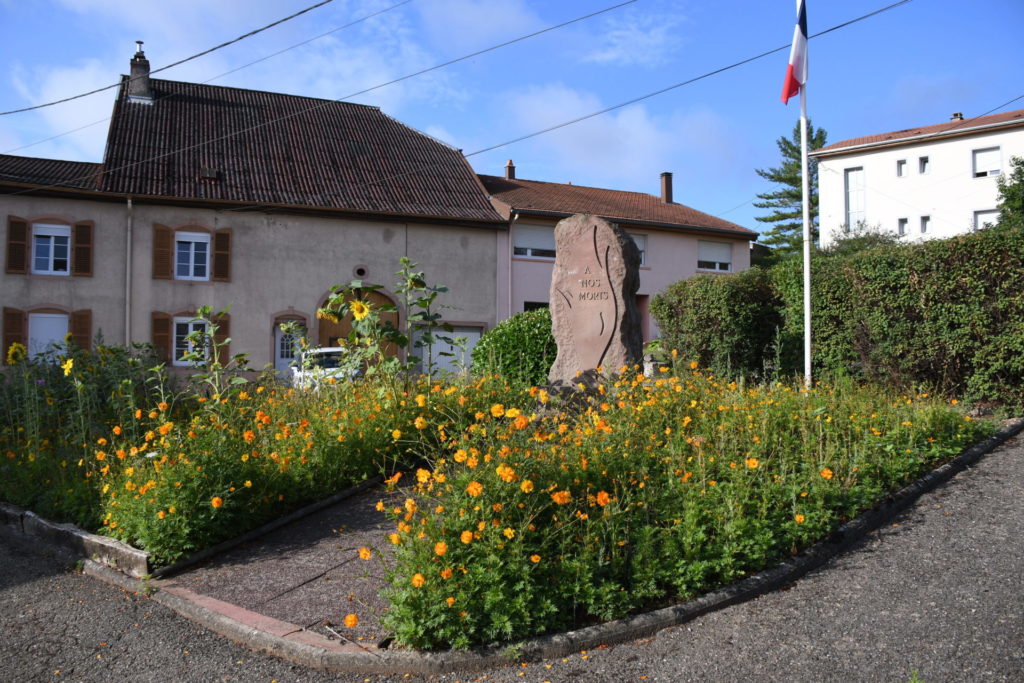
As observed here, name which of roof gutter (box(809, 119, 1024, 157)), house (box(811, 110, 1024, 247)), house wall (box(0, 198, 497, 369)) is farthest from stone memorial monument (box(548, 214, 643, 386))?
roof gutter (box(809, 119, 1024, 157))

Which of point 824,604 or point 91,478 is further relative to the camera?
point 91,478

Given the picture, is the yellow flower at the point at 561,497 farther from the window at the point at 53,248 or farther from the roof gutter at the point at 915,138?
the roof gutter at the point at 915,138

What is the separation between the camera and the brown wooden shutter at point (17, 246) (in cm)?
1956

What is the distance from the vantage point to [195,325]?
21969 mm

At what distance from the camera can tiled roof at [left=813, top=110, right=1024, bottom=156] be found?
29281 mm

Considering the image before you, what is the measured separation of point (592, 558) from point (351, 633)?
125 centimetres

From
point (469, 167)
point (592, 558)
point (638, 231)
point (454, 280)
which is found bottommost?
point (592, 558)

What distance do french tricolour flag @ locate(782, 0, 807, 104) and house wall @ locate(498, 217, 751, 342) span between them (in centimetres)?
1236

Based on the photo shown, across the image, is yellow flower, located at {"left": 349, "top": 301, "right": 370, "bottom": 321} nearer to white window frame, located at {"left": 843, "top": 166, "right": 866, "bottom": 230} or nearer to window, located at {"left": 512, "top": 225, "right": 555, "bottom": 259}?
window, located at {"left": 512, "top": 225, "right": 555, "bottom": 259}

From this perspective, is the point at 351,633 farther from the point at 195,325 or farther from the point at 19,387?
the point at 195,325

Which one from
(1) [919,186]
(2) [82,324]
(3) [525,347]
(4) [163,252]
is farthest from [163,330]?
(1) [919,186]

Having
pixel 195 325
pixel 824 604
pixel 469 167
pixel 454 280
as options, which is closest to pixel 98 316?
pixel 195 325

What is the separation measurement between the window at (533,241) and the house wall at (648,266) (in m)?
0.15

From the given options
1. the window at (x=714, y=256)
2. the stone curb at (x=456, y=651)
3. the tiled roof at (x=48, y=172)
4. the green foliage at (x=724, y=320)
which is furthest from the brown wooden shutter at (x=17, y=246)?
the window at (x=714, y=256)
